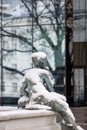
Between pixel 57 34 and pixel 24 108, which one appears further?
pixel 57 34

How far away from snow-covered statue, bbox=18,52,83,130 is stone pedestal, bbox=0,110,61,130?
0.17 m

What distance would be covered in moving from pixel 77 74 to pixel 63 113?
23.4 metres

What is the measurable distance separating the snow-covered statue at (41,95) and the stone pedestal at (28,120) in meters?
0.17

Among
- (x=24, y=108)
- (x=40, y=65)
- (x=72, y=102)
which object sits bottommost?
(x=72, y=102)

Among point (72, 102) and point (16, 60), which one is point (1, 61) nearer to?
point (16, 60)

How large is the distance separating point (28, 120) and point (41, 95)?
598 millimetres

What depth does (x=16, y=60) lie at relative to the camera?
30953mm

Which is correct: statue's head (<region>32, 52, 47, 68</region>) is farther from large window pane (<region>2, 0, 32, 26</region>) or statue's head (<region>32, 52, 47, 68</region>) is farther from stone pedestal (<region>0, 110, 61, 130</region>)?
large window pane (<region>2, 0, 32, 26</region>)

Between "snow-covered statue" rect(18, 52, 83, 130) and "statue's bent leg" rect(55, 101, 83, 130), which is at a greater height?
"snow-covered statue" rect(18, 52, 83, 130)

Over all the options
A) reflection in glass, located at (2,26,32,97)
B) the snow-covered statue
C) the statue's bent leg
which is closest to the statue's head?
the snow-covered statue

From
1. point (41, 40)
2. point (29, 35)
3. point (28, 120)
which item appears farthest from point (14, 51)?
point (28, 120)

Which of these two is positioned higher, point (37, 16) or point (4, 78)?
point (37, 16)

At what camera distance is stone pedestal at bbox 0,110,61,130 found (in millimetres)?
7707

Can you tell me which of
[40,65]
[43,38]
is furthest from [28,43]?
[40,65]
